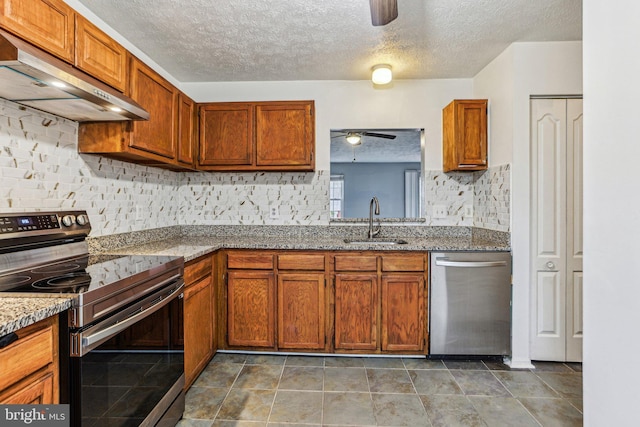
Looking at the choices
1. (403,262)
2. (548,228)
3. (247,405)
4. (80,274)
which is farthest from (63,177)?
(548,228)

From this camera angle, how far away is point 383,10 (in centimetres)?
136

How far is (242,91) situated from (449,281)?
250 centimetres

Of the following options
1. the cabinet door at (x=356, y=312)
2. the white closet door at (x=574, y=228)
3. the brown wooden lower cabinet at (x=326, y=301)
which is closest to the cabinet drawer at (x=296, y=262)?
the brown wooden lower cabinet at (x=326, y=301)

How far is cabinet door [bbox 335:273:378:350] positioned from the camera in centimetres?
249

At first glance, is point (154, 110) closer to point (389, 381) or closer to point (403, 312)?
point (403, 312)

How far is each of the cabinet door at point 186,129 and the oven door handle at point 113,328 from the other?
1315 millimetres

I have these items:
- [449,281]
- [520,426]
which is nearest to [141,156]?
[449,281]

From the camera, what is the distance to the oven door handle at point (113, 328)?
111 cm

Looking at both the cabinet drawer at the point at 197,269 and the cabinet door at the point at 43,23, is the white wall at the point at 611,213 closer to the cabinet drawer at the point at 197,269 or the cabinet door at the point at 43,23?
the cabinet drawer at the point at 197,269

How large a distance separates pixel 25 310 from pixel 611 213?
6.36ft

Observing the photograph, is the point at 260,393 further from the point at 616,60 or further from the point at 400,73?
the point at 400,73

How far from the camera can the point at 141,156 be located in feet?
6.96

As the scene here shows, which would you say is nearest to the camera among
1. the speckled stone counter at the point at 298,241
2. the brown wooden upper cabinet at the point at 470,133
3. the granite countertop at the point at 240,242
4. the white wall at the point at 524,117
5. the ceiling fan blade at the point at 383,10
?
the granite countertop at the point at 240,242

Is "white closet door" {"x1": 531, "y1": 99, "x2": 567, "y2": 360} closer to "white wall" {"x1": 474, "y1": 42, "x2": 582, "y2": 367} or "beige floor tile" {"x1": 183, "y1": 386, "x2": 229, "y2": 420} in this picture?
"white wall" {"x1": 474, "y1": 42, "x2": 582, "y2": 367}
